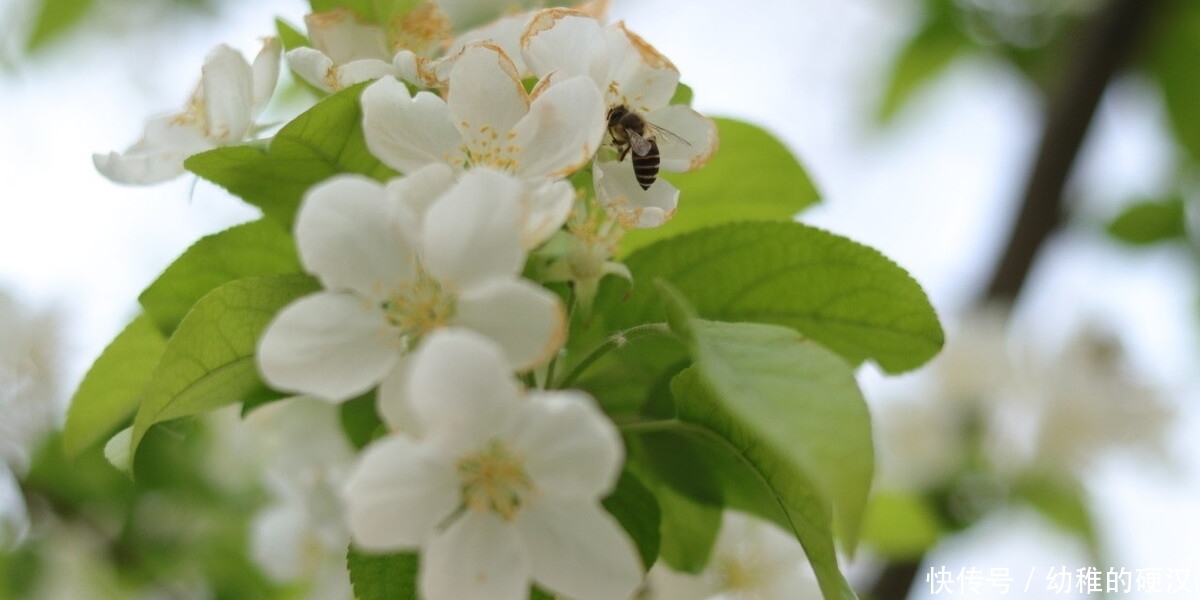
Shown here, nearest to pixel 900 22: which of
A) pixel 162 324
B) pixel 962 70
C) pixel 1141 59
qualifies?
pixel 962 70

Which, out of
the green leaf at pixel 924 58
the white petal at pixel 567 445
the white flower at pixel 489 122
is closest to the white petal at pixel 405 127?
the white flower at pixel 489 122

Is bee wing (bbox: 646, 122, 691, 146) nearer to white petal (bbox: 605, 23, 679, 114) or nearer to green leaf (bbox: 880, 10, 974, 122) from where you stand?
white petal (bbox: 605, 23, 679, 114)

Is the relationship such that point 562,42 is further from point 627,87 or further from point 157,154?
point 157,154

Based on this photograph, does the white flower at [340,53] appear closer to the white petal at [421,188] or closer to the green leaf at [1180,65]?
the white petal at [421,188]

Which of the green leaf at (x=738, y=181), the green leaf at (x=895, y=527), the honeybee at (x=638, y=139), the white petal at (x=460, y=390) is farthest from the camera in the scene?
the green leaf at (x=895, y=527)

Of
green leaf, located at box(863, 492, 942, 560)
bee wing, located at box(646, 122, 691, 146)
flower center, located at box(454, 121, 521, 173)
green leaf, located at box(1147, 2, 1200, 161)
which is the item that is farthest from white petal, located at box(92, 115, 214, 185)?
green leaf, located at box(1147, 2, 1200, 161)

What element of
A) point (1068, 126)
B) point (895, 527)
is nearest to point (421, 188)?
point (895, 527)
